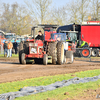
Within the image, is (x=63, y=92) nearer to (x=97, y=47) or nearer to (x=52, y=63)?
(x=52, y=63)

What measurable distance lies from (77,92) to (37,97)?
4.18 ft

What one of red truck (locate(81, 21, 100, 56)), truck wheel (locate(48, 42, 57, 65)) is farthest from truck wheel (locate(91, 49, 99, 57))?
truck wheel (locate(48, 42, 57, 65))

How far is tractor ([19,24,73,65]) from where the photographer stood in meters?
17.0

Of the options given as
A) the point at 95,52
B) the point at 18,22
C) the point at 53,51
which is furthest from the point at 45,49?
the point at 18,22

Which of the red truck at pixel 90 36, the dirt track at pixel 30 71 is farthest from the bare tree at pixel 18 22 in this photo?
the dirt track at pixel 30 71

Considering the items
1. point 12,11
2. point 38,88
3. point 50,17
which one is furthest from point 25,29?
point 38,88

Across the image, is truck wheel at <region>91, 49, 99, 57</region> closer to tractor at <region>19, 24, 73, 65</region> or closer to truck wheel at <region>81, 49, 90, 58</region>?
truck wheel at <region>81, 49, 90, 58</region>

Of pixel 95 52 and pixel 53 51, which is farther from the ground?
pixel 53 51

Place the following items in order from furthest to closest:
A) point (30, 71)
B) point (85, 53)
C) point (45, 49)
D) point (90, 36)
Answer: point (90, 36) < point (85, 53) < point (45, 49) < point (30, 71)

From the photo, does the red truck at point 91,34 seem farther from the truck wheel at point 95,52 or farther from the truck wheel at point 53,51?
the truck wheel at point 53,51

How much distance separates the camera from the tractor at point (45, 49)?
670 inches

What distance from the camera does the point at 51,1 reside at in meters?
42.9

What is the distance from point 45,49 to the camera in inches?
693

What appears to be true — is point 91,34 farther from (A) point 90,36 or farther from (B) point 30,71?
(B) point 30,71
